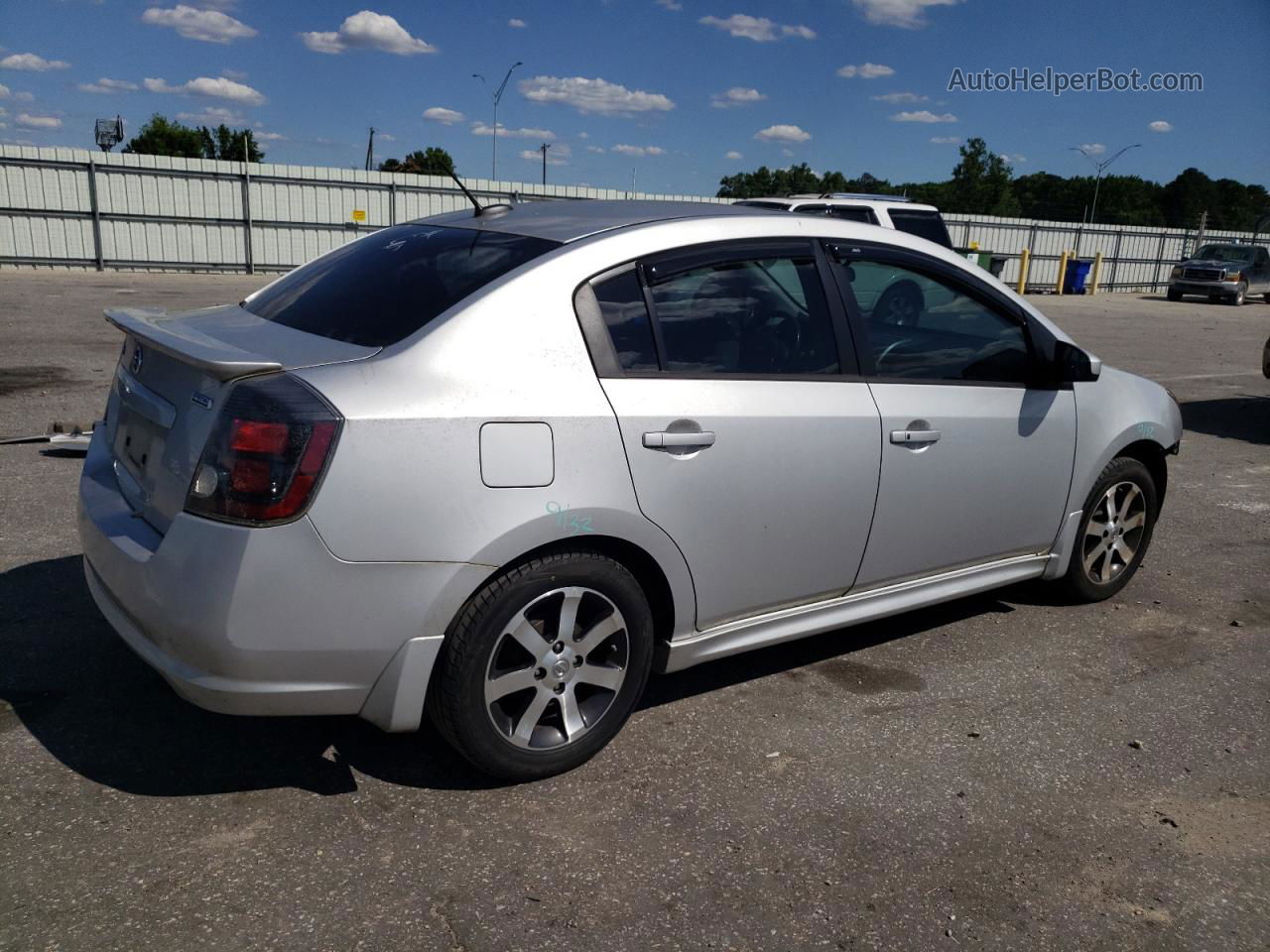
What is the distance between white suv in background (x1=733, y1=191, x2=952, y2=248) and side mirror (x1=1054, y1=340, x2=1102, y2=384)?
821 centimetres

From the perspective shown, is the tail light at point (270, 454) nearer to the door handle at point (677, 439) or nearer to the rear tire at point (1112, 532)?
the door handle at point (677, 439)

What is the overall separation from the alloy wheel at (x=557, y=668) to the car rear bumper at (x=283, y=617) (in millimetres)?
234

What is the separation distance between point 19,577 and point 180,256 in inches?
1015

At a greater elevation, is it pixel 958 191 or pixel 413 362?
pixel 958 191

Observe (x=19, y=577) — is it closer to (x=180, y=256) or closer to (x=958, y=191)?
(x=180, y=256)

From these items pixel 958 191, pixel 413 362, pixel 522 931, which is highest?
pixel 958 191

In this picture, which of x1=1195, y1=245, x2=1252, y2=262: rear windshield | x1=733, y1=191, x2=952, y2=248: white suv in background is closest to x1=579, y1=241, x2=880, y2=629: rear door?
x1=733, y1=191, x2=952, y2=248: white suv in background

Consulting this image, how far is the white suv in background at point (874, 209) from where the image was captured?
12625mm

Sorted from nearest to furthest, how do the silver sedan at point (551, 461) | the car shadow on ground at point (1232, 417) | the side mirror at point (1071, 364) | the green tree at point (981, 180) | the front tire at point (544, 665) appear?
the silver sedan at point (551, 461)
the front tire at point (544, 665)
the side mirror at point (1071, 364)
the car shadow on ground at point (1232, 417)
the green tree at point (981, 180)

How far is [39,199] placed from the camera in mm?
25906

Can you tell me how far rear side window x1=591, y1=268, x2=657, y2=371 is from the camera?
3.14 metres

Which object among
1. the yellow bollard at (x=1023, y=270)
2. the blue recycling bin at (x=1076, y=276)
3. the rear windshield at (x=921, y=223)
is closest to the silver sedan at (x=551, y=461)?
the rear windshield at (x=921, y=223)

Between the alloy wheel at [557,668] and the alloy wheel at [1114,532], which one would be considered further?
the alloy wheel at [1114,532]

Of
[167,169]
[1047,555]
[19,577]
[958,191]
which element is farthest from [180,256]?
[958,191]
